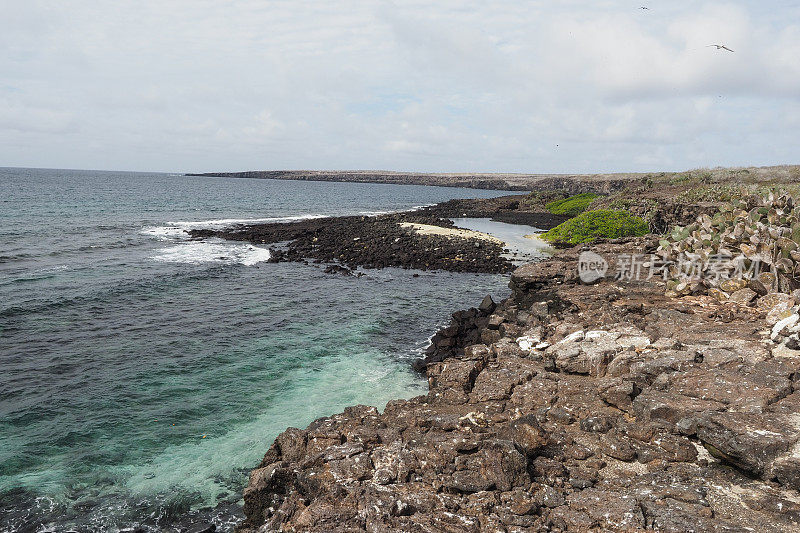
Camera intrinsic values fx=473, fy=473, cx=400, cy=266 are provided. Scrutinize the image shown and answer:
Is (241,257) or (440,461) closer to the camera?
(440,461)

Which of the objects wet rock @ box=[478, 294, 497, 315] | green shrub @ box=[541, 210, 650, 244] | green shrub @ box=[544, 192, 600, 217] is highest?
green shrub @ box=[544, 192, 600, 217]

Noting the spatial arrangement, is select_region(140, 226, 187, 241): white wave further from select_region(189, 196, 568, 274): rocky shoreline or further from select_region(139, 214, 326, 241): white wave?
select_region(189, 196, 568, 274): rocky shoreline

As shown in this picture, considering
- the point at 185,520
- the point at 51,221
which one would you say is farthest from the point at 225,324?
the point at 51,221

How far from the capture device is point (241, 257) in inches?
1469

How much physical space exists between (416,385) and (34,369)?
12.9 meters

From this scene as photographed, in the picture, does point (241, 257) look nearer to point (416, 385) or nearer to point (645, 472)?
point (416, 385)

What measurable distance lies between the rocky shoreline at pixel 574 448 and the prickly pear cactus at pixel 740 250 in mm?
2439

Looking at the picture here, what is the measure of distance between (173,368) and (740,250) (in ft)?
65.7

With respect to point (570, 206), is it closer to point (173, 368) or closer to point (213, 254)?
point (213, 254)

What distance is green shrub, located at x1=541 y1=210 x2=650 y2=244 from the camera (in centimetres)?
4050

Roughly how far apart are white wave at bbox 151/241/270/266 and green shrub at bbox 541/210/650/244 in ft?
85.9

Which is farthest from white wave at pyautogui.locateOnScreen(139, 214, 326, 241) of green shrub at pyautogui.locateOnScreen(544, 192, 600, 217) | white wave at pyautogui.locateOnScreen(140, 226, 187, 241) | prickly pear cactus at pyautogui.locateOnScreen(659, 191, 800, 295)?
prickly pear cactus at pyautogui.locateOnScreen(659, 191, 800, 295)

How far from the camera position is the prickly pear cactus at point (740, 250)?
14.1 metres

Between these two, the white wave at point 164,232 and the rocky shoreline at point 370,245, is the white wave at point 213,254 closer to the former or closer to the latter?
the rocky shoreline at point 370,245
